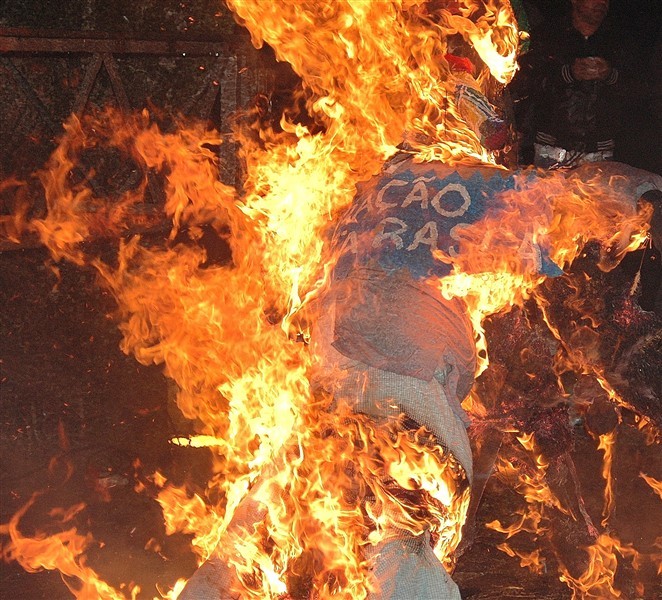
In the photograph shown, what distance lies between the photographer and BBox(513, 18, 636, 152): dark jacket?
6.57m

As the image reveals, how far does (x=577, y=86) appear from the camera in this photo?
6.61 metres

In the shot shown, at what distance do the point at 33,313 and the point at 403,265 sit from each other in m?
3.17

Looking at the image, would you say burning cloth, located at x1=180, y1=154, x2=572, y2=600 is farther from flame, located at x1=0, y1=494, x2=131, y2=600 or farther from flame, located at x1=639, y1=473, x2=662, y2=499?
flame, located at x1=639, y1=473, x2=662, y2=499

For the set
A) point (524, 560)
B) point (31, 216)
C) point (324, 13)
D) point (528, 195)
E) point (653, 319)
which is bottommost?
point (524, 560)

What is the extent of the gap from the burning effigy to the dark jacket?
2002mm

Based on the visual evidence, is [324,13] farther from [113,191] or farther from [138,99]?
[113,191]

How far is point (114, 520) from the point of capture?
5355mm

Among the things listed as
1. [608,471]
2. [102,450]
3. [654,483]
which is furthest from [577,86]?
[102,450]

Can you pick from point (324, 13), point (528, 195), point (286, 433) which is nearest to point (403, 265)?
point (528, 195)

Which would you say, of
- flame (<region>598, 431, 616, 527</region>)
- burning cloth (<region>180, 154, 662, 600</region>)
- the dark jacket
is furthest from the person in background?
burning cloth (<region>180, 154, 662, 600</region>)

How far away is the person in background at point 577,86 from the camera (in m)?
6.55

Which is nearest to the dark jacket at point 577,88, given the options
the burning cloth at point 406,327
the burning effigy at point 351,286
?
the burning effigy at point 351,286

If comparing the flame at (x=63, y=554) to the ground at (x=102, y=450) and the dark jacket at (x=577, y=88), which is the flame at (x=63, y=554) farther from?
the dark jacket at (x=577, y=88)

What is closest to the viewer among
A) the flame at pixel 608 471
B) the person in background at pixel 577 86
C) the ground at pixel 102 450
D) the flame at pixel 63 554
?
the flame at pixel 63 554
